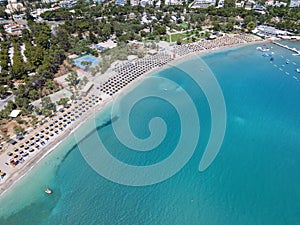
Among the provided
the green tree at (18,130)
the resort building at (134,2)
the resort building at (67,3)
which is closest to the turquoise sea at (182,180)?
the green tree at (18,130)

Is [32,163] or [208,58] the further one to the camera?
[208,58]

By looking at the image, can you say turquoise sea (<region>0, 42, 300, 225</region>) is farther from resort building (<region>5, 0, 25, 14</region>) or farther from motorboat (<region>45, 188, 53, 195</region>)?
resort building (<region>5, 0, 25, 14</region>)

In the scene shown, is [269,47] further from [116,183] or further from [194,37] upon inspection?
[116,183]

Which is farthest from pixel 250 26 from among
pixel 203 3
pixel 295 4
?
pixel 295 4

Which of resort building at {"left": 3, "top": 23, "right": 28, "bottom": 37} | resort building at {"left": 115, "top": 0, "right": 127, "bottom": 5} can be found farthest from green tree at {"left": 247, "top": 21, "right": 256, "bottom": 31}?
resort building at {"left": 3, "top": 23, "right": 28, "bottom": 37}

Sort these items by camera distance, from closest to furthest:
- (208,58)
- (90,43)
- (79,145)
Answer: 1. (79,145)
2. (208,58)
3. (90,43)

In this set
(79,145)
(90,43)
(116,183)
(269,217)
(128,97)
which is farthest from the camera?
(90,43)

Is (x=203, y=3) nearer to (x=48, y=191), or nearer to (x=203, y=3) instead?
(x=203, y=3)

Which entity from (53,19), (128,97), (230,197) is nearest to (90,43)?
(128,97)

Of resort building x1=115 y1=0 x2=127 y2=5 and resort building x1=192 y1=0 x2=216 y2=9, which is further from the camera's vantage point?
resort building x1=115 y1=0 x2=127 y2=5
